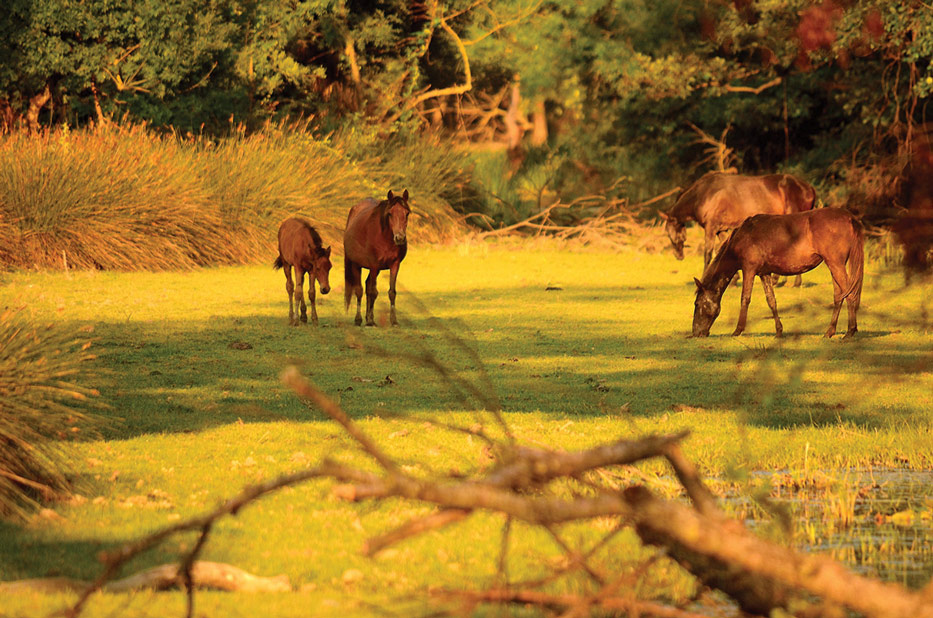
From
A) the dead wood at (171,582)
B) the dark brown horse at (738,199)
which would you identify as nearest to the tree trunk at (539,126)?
the dark brown horse at (738,199)

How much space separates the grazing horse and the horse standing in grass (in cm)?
515

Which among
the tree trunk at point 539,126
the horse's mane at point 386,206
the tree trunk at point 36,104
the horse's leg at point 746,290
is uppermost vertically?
the tree trunk at point 36,104

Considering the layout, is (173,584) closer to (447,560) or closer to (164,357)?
(447,560)

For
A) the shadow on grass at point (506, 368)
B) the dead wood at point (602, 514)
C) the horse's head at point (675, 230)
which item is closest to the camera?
the dead wood at point (602, 514)

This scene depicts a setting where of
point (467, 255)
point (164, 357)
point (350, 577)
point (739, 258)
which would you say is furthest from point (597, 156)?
point (350, 577)

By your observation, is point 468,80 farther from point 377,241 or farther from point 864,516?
point 864,516

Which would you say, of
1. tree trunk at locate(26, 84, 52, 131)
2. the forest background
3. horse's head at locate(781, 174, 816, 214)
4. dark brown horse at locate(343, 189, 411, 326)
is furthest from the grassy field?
tree trunk at locate(26, 84, 52, 131)

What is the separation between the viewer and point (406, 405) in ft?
31.8

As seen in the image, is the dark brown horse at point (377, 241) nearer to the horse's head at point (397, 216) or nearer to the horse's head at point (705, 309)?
the horse's head at point (397, 216)

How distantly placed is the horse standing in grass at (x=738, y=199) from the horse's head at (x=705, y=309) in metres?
5.35

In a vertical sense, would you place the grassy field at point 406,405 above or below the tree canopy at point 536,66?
below

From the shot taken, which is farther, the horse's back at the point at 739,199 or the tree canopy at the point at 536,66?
the tree canopy at the point at 536,66

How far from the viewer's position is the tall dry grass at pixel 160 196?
21.3 m

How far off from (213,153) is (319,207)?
8.08 ft
